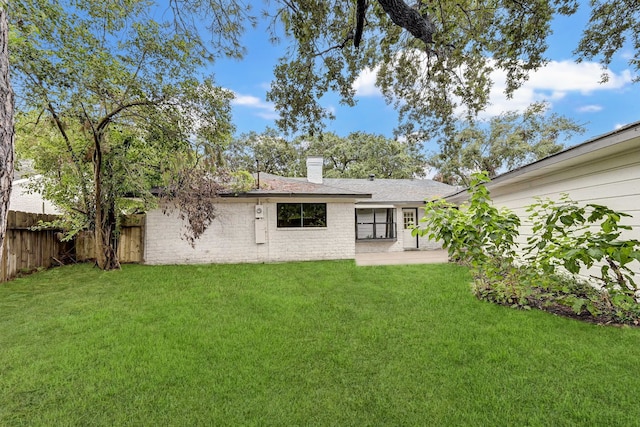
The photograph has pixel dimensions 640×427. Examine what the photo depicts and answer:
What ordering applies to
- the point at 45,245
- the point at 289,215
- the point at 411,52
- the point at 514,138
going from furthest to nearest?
the point at 514,138
the point at 289,215
the point at 45,245
the point at 411,52

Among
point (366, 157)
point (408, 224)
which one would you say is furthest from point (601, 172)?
point (366, 157)

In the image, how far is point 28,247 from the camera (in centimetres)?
764

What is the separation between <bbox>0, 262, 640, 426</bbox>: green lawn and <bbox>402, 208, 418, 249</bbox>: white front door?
27.3 feet

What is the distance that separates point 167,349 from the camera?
11.6 ft

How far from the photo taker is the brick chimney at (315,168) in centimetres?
1324

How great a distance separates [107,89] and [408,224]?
12.2 m

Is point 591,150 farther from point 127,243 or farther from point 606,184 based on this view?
point 127,243

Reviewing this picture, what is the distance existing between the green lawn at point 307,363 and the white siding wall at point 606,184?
2.03 meters

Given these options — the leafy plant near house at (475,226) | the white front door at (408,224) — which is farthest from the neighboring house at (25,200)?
the white front door at (408,224)

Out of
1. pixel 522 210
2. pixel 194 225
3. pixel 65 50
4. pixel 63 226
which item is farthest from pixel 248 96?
pixel 522 210

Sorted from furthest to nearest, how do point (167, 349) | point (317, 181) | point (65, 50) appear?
point (317, 181), point (65, 50), point (167, 349)

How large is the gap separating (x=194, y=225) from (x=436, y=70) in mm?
7522

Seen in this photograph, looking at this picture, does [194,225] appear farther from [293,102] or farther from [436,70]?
[436,70]

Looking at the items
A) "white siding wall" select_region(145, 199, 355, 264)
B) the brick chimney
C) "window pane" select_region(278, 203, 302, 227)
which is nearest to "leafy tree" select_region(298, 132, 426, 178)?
the brick chimney
